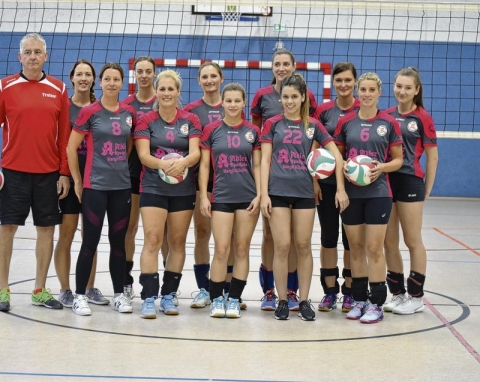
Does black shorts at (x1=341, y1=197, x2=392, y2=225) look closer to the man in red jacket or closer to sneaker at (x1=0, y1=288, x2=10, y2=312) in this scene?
the man in red jacket

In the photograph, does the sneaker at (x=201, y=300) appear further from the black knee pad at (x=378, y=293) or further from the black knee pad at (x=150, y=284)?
the black knee pad at (x=378, y=293)

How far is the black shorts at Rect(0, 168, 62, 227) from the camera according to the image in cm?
518

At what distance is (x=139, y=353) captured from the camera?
4.21 m

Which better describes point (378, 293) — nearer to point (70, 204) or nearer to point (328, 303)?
point (328, 303)

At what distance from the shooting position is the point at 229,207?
5207 millimetres

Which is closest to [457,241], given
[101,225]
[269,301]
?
[269,301]

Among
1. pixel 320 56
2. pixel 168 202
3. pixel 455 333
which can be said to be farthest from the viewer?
pixel 320 56

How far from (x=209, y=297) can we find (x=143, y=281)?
0.58m

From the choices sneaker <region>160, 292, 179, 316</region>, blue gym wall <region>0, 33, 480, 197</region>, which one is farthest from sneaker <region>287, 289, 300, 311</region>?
blue gym wall <region>0, 33, 480, 197</region>

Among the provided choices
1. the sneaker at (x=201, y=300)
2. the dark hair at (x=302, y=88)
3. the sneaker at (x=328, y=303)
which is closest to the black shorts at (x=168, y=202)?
the sneaker at (x=201, y=300)

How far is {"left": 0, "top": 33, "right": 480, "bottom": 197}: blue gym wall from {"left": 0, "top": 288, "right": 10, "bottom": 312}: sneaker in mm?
8669

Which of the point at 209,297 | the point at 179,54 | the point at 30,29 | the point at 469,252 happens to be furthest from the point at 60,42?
the point at 209,297

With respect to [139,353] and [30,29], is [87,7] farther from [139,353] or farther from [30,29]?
[139,353]

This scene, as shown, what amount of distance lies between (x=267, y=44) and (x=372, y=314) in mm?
9286
